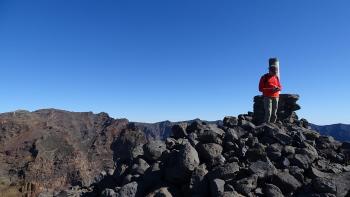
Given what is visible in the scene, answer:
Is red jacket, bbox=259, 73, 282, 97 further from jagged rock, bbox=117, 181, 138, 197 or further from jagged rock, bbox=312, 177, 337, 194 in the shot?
jagged rock, bbox=117, 181, 138, 197

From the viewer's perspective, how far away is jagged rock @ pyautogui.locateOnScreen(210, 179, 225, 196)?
32.7ft

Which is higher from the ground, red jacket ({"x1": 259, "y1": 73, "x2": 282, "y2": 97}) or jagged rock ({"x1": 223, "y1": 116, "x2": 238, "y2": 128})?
red jacket ({"x1": 259, "y1": 73, "x2": 282, "y2": 97})

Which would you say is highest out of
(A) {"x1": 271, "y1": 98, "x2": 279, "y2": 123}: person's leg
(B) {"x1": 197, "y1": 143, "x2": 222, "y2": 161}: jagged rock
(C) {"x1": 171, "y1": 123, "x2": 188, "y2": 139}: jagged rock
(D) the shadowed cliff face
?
(A) {"x1": 271, "y1": 98, "x2": 279, "y2": 123}: person's leg

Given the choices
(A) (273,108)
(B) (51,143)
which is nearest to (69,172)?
(B) (51,143)

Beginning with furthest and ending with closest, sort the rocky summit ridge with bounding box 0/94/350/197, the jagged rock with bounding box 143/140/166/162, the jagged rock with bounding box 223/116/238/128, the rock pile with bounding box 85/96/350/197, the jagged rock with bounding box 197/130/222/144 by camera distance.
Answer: the jagged rock with bounding box 223/116/238/128
the jagged rock with bounding box 143/140/166/162
the jagged rock with bounding box 197/130/222/144
the rocky summit ridge with bounding box 0/94/350/197
the rock pile with bounding box 85/96/350/197

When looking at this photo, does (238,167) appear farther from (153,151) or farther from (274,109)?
(274,109)

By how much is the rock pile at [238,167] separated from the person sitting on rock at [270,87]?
7.49ft

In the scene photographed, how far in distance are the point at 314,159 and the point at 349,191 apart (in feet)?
8.84

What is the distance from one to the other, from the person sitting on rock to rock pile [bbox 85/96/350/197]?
2.28 metres

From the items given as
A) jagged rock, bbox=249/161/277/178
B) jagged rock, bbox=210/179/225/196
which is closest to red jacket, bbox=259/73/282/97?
jagged rock, bbox=249/161/277/178

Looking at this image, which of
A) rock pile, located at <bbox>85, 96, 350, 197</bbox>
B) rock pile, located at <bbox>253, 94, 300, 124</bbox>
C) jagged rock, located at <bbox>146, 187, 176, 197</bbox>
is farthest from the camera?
rock pile, located at <bbox>253, 94, 300, 124</bbox>

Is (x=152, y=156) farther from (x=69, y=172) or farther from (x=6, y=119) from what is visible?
(x=6, y=119)

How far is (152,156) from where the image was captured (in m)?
14.1

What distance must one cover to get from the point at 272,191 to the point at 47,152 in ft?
419
